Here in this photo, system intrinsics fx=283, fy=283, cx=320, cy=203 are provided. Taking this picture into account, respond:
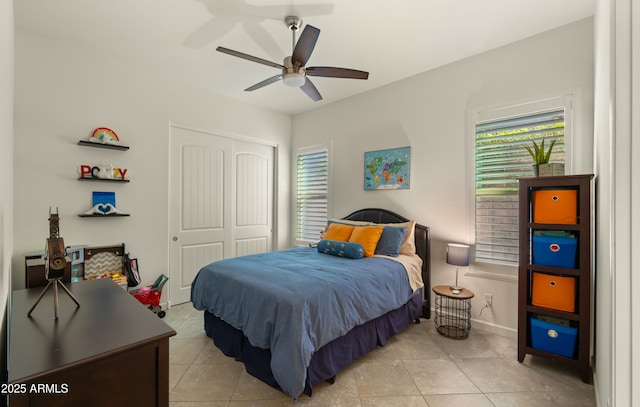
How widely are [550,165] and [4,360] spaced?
3646 mm

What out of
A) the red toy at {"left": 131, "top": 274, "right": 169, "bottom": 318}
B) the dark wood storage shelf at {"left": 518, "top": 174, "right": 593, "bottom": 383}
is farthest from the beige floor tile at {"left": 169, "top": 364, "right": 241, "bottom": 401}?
the dark wood storage shelf at {"left": 518, "top": 174, "right": 593, "bottom": 383}

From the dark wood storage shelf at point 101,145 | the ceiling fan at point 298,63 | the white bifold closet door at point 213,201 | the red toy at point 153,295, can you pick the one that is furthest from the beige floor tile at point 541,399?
the dark wood storage shelf at point 101,145

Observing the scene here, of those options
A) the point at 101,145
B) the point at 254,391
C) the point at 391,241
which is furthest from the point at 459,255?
the point at 101,145

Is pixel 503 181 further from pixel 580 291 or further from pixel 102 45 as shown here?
pixel 102 45

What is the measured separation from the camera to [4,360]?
1.32m

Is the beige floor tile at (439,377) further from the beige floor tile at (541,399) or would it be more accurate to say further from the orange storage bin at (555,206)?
the orange storage bin at (555,206)

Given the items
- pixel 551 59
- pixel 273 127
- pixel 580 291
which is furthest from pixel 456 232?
pixel 273 127

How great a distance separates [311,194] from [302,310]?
10.1 ft

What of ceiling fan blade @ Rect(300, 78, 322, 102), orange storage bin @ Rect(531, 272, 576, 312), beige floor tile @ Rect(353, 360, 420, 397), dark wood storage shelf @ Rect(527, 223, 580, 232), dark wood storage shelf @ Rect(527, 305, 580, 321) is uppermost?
ceiling fan blade @ Rect(300, 78, 322, 102)

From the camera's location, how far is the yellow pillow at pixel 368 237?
3115mm

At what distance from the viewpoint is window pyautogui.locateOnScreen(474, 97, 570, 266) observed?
2654 mm

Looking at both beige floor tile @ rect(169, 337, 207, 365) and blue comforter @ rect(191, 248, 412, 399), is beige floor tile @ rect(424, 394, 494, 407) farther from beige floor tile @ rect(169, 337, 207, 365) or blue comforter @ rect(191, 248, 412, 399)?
beige floor tile @ rect(169, 337, 207, 365)

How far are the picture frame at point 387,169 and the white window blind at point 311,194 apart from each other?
31.9 inches

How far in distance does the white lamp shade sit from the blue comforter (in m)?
0.53
